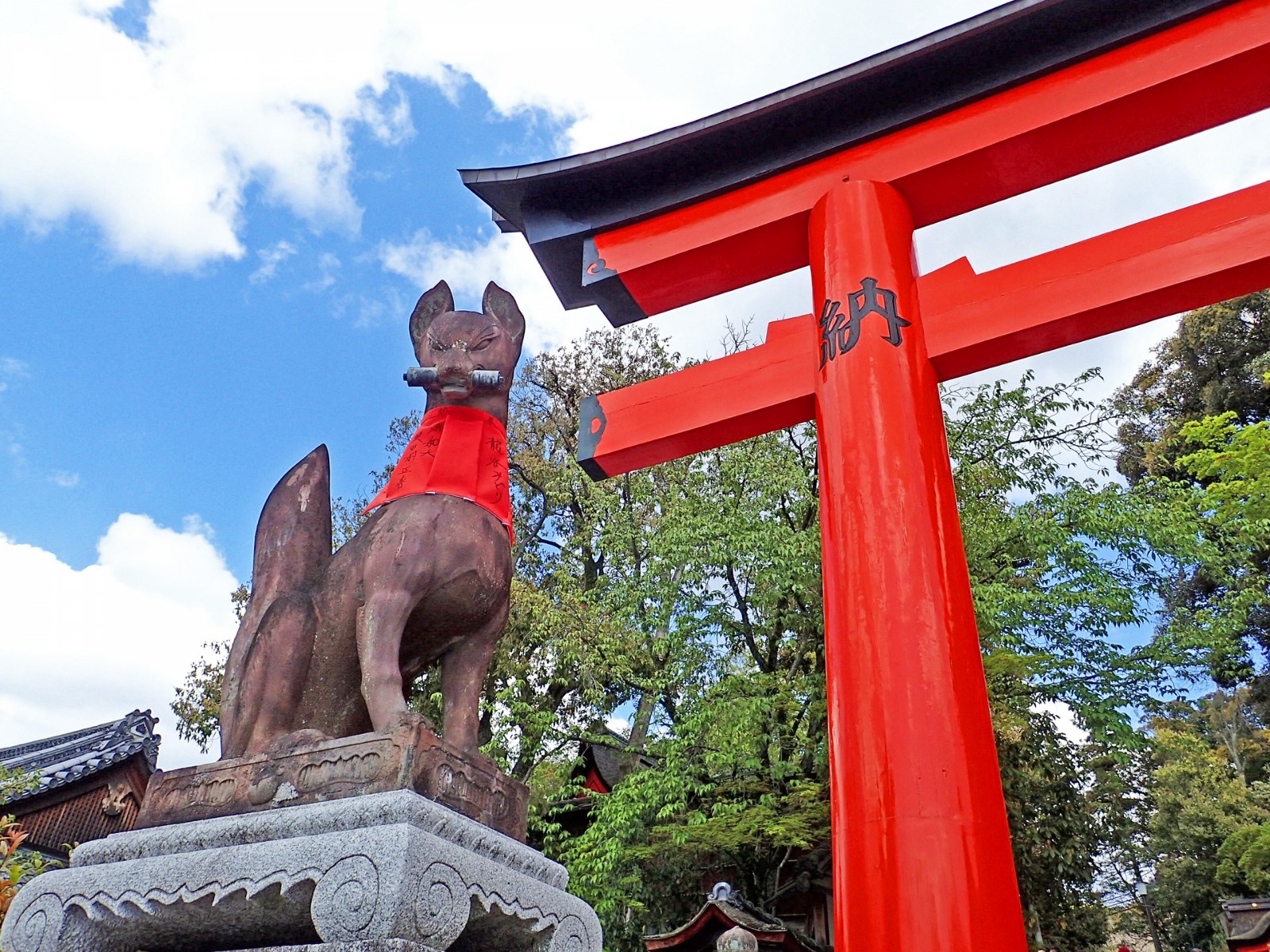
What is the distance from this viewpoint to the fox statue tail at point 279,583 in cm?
246

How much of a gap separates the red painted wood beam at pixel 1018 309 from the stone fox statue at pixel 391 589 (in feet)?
4.84

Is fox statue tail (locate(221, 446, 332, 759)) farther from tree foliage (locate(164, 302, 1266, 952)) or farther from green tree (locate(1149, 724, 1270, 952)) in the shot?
green tree (locate(1149, 724, 1270, 952))

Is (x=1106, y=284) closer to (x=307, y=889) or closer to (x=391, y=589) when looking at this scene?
(x=391, y=589)

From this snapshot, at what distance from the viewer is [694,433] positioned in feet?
13.8

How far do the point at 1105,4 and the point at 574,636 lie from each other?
28.5ft

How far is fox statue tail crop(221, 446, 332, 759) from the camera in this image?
246cm

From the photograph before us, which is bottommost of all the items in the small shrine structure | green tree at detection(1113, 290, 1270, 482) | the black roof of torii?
the small shrine structure

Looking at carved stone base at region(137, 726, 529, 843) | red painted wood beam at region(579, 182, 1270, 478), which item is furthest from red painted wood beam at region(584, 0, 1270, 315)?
carved stone base at region(137, 726, 529, 843)

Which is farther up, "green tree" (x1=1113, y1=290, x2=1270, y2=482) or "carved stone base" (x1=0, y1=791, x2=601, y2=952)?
"green tree" (x1=1113, y1=290, x2=1270, y2=482)

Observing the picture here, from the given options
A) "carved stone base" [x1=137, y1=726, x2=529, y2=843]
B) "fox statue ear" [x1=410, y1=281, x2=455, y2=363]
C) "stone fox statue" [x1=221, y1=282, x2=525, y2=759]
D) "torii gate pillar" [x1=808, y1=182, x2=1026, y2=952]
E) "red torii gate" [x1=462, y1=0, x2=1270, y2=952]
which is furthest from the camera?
"fox statue ear" [x1=410, y1=281, x2=455, y2=363]

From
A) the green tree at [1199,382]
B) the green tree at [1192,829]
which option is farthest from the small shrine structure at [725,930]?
the green tree at [1199,382]

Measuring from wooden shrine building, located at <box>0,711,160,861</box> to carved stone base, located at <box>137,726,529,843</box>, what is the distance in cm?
1261

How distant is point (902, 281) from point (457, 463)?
2152 millimetres

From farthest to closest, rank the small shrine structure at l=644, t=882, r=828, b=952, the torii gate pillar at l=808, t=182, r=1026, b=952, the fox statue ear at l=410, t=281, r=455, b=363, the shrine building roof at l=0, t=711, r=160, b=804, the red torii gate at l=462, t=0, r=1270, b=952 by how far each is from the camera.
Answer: the shrine building roof at l=0, t=711, r=160, b=804
the small shrine structure at l=644, t=882, r=828, b=952
the fox statue ear at l=410, t=281, r=455, b=363
the red torii gate at l=462, t=0, r=1270, b=952
the torii gate pillar at l=808, t=182, r=1026, b=952
